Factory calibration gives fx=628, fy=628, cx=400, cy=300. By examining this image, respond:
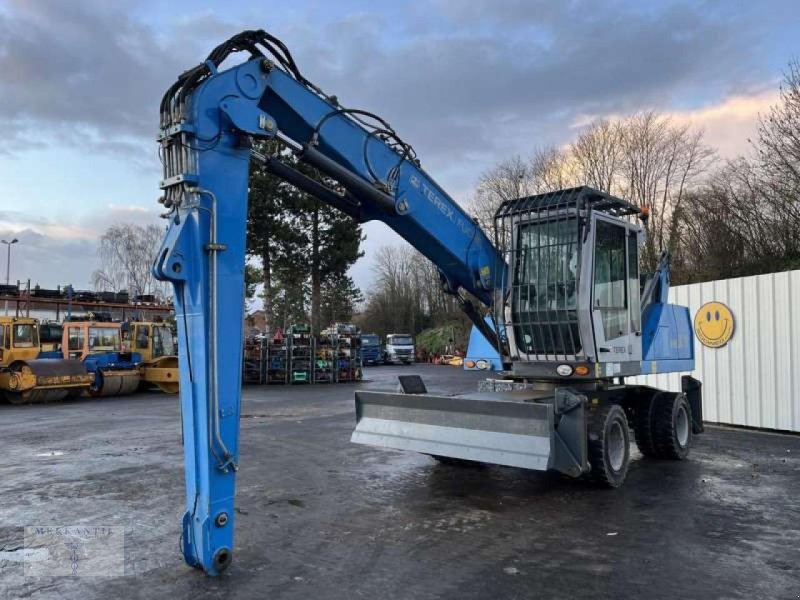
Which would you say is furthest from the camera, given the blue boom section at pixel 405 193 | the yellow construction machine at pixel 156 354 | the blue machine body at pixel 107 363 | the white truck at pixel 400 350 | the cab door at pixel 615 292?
the white truck at pixel 400 350

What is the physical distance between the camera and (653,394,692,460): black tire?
31.0ft

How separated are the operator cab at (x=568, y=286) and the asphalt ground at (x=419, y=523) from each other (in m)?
1.64

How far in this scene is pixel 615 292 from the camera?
8234 mm

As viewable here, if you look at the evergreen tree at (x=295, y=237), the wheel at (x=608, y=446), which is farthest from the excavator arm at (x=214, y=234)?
the evergreen tree at (x=295, y=237)

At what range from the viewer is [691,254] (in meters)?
29.9

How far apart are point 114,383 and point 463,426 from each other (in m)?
18.8

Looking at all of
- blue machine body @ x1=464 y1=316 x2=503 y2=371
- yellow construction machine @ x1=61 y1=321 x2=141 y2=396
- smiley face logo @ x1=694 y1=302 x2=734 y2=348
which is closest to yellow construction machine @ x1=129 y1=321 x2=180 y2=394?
yellow construction machine @ x1=61 y1=321 x2=141 y2=396

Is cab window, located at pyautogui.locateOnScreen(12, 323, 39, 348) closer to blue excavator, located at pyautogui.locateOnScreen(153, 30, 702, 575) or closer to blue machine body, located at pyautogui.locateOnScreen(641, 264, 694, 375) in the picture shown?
blue excavator, located at pyautogui.locateOnScreen(153, 30, 702, 575)

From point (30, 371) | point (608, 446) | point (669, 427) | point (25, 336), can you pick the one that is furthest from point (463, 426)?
point (25, 336)

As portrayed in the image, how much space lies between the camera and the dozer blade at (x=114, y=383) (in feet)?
72.9

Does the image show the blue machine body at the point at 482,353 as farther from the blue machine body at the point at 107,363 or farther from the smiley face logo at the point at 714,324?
the blue machine body at the point at 107,363

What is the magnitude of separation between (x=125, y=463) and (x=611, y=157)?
3758cm

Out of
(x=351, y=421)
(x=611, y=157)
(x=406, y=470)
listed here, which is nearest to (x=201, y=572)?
(x=406, y=470)
